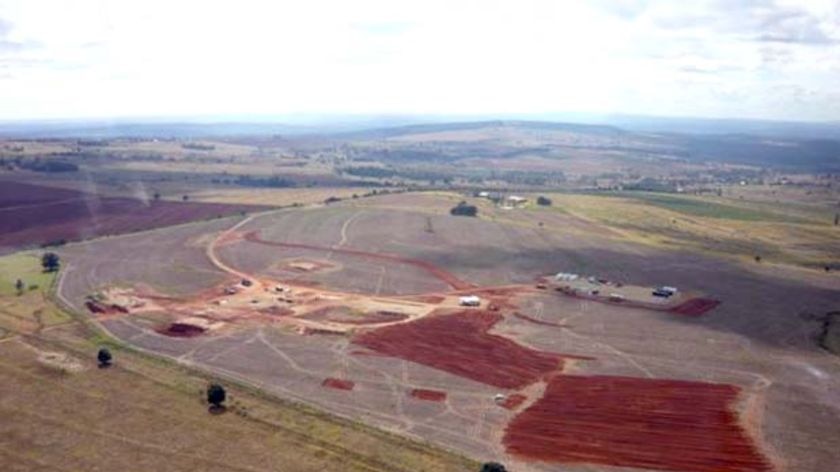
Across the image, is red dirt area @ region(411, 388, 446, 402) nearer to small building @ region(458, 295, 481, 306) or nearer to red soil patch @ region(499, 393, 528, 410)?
red soil patch @ region(499, 393, 528, 410)

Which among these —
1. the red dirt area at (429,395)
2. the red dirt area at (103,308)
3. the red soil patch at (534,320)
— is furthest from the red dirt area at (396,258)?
the red dirt area at (103,308)

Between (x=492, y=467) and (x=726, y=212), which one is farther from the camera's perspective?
(x=726, y=212)

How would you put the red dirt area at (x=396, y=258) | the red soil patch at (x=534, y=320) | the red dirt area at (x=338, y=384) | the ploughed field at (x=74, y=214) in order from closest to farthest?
the red dirt area at (x=338, y=384)
the red soil patch at (x=534, y=320)
the red dirt area at (x=396, y=258)
the ploughed field at (x=74, y=214)

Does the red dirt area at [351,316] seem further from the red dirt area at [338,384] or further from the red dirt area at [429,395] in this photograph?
the red dirt area at [429,395]

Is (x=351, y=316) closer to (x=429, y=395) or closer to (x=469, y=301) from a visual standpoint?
(x=469, y=301)

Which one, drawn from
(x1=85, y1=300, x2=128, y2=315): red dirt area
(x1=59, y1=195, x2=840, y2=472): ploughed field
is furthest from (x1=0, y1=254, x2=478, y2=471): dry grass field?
(x1=85, y1=300, x2=128, y2=315): red dirt area

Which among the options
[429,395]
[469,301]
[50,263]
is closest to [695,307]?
[469,301]
